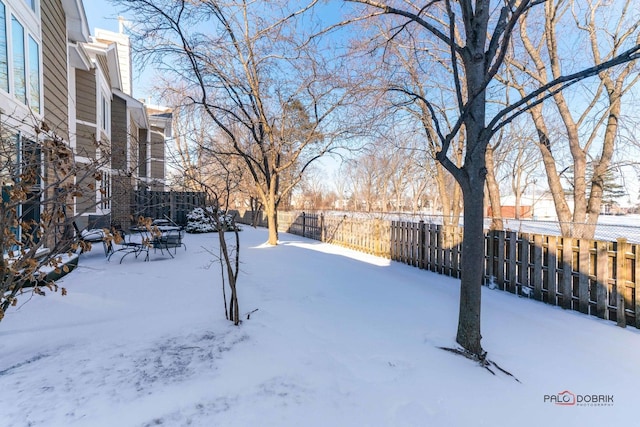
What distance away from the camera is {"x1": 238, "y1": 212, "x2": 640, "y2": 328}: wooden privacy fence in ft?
11.6

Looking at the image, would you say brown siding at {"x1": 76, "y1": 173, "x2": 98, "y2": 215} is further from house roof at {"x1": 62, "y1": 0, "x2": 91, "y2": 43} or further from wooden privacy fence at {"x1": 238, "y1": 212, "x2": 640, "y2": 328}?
wooden privacy fence at {"x1": 238, "y1": 212, "x2": 640, "y2": 328}

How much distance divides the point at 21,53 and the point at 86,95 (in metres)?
4.69

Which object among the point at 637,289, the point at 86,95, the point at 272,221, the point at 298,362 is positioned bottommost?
the point at 298,362

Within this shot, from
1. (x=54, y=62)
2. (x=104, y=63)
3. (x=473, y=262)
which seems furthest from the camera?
(x=104, y=63)

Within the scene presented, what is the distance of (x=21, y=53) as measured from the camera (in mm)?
5402

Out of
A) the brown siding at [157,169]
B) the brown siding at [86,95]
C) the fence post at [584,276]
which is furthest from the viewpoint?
the brown siding at [157,169]

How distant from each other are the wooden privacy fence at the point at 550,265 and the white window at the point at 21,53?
7.58 metres

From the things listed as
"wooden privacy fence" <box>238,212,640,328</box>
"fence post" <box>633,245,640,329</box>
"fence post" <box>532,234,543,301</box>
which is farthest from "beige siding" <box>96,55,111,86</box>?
"fence post" <box>633,245,640,329</box>

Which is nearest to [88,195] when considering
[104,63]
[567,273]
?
[567,273]

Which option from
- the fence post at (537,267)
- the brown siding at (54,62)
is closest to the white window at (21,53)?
the brown siding at (54,62)

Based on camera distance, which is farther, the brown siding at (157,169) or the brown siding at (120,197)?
the brown siding at (157,169)

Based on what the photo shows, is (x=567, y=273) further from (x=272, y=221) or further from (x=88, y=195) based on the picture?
(x=272, y=221)

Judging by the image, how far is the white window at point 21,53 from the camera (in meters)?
4.89

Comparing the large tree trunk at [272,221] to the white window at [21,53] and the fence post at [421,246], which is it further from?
the white window at [21,53]
